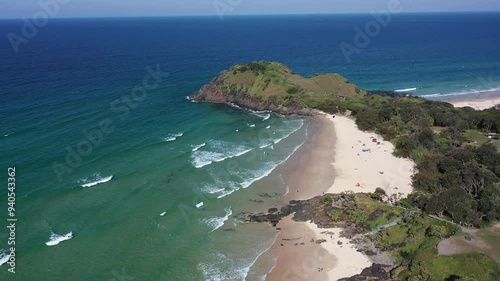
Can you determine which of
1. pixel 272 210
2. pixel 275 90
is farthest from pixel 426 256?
pixel 275 90

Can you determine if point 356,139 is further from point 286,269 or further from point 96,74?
point 96,74

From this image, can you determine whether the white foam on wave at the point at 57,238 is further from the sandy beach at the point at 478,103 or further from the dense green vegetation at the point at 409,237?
the sandy beach at the point at 478,103

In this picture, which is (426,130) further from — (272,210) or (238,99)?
(238,99)

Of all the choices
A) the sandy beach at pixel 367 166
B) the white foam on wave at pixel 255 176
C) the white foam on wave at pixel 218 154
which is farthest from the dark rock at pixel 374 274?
the white foam on wave at pixel 218 154

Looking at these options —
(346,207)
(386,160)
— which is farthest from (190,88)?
(346,207)

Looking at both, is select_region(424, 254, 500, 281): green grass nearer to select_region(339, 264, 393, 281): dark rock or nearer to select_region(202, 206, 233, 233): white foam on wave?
select_region(339, 264, 393, 281): dark rock
